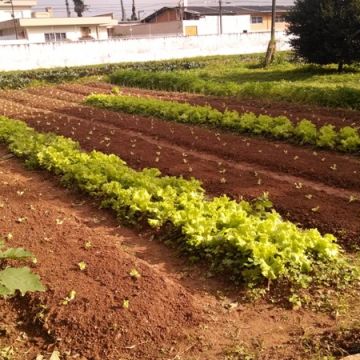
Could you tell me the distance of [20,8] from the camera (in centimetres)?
5988

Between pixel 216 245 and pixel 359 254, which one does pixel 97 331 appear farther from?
pixel 359 254

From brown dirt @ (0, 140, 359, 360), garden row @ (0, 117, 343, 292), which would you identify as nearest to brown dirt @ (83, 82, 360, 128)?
garden row @ (0, 117, 343, 292)

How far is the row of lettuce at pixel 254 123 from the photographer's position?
9562 mm

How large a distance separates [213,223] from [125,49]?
30.7 m

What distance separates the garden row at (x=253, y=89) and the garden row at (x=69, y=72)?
400 centimetres

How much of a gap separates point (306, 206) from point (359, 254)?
4.27 ft

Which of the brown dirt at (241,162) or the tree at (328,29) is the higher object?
the tree at (328,29)

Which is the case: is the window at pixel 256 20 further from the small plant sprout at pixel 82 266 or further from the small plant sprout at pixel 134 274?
the small plant sprout at pixel 134 274

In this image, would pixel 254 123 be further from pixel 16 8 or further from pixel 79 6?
pixel 79 6

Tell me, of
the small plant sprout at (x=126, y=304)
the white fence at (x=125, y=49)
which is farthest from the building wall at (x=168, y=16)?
the small plant sprout at (x=126, y=304)

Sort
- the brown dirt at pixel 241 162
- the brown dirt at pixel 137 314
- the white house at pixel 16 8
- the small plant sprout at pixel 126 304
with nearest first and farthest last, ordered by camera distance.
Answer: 1. the brown dirt at pixel 137 314
2. the small plant sprout at pixel 126 304
3. the brown dirt at pixel 241 162
4. the white house at pixel 16 8

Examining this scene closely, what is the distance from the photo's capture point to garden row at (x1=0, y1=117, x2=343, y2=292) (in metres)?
4.96

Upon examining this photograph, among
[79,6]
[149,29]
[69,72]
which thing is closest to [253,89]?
[69,72]

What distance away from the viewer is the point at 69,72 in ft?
93.2
